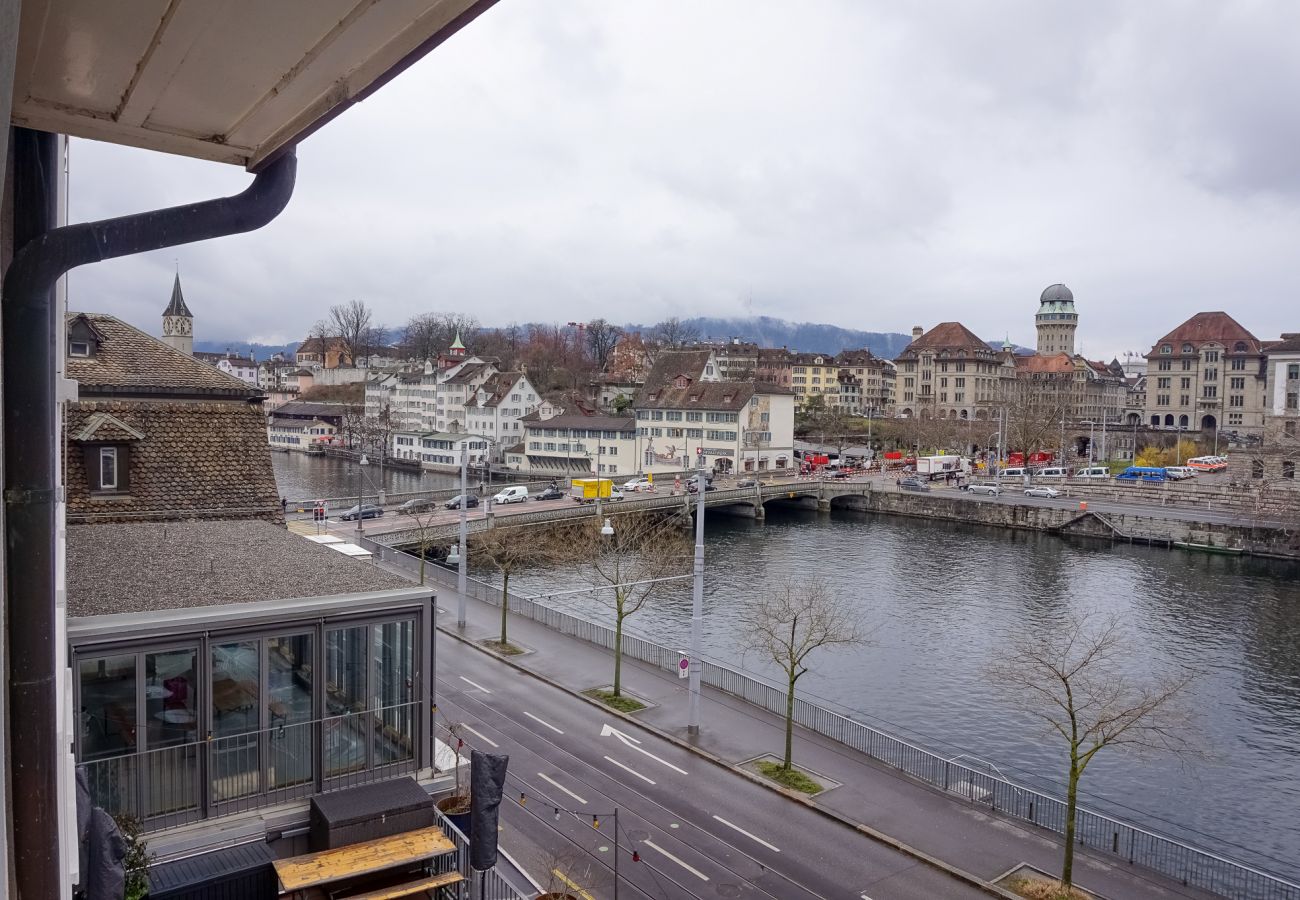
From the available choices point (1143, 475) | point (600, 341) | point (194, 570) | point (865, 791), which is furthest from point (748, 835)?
point (600, 341)

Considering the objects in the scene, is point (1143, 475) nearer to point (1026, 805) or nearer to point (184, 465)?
point (1026, 805)

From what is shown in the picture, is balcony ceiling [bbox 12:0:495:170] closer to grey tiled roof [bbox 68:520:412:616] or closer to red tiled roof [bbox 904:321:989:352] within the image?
grey tiled roof [bbox 68:520:412:616]

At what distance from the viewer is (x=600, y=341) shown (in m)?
137

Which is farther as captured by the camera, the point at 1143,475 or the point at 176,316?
the point at 1143,475

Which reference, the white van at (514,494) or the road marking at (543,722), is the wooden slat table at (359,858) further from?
the white van at (514,494)

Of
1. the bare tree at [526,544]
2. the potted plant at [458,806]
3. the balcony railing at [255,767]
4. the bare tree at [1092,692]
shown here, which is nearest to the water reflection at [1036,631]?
the bare tree at [1092,692]

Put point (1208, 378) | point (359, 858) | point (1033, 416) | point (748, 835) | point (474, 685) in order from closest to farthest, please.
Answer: point (359, 858) → point (748, 835) → point (474, 685) → point (1033, 416) → point (1208, 378)

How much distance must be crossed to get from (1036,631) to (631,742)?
19607 mm

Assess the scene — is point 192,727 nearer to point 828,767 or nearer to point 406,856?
point 406,856

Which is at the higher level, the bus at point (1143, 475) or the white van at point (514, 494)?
the bus at point (1143, 475)

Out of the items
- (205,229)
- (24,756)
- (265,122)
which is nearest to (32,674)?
(24,756)

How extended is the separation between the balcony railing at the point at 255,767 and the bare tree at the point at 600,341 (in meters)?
120

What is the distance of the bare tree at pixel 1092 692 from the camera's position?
1778cm

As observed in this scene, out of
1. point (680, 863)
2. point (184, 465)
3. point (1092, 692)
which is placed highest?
point (184, 465)
